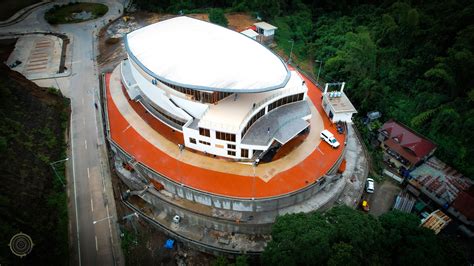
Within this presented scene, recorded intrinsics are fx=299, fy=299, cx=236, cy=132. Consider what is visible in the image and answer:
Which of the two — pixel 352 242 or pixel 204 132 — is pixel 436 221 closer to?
pixel 352 242

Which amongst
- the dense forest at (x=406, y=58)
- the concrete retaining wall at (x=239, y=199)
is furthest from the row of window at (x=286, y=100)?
the dense forest at (x=406, y=58)

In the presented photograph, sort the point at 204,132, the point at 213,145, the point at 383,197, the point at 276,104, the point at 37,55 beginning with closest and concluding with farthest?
the point at 204,132, the point at 213,145, the point at 383,197, the point at 276,104, the point at 37,55

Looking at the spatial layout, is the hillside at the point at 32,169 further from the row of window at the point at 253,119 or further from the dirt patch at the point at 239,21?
the dirt patch at the point at 239,21

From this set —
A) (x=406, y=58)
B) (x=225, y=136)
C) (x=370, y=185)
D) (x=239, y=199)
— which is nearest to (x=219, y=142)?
(x=225, y=136)

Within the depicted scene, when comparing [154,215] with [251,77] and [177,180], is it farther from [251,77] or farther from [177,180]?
[251,77]

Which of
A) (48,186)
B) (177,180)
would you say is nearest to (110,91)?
(48,186)
